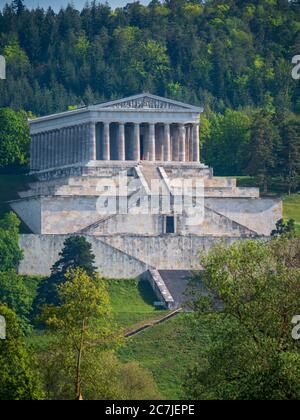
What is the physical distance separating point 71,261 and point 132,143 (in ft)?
68.1

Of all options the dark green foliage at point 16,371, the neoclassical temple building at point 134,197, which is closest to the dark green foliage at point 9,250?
the neoclassical temple building at point 134,197

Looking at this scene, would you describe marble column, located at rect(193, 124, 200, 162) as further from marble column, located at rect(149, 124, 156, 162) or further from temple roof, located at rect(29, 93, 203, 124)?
marble column, located at rect(149, 124, 156, 162)

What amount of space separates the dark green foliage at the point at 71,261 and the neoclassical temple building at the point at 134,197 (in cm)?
240

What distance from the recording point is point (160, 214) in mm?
112938

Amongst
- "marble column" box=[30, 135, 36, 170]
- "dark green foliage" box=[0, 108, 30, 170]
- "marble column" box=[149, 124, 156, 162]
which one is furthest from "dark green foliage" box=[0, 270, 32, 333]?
"dark green foliage" box=[0, 108, 30, 170]

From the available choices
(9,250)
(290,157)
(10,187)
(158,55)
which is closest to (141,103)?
(10,187)

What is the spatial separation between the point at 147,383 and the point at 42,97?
286ft

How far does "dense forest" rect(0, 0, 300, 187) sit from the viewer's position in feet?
555

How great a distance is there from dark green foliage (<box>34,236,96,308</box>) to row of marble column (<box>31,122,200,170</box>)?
58.1ft

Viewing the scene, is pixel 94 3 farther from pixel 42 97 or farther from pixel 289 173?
pixel 289 173

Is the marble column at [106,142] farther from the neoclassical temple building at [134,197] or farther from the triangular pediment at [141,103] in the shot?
the triangular pediment at [141,103]

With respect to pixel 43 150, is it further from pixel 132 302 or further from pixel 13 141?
pixel 132 302

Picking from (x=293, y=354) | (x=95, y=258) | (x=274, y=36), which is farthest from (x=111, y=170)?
(x=274, y=36)

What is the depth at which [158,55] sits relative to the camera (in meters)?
176
